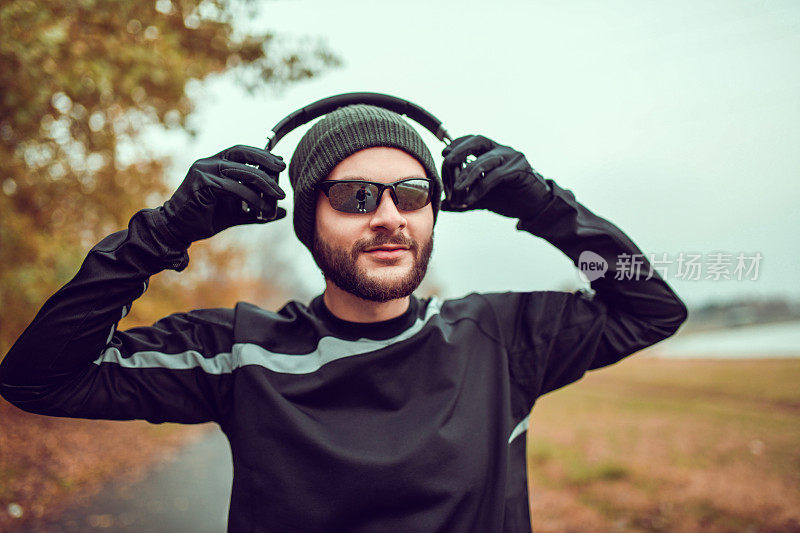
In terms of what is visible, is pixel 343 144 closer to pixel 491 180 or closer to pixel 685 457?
pixel 491 180

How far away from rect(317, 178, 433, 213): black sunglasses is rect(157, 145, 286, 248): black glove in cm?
21

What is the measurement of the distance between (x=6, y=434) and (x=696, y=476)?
8901 mm

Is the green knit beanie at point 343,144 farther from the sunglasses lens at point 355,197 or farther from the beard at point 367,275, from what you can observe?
the beard at point 367,275

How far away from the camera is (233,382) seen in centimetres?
210

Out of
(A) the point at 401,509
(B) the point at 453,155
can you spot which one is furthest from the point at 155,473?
(B) the point at 453,155

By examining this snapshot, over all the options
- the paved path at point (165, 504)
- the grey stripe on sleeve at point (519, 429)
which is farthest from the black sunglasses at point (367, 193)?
the paved path at point (165, 504)

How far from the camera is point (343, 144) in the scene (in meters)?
2.15

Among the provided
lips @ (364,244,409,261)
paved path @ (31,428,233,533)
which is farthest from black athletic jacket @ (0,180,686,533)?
paved path @ (31,428,233,533)

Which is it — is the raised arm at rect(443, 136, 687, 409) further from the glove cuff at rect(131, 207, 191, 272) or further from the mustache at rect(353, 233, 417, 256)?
the glove cuff at rect(131, 207, 191, 272)

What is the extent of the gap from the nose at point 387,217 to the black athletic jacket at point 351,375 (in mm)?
430

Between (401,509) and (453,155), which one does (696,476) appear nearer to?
(401,509)

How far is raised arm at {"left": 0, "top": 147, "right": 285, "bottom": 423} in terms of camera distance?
5.92ft

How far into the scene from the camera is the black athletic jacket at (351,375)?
186 cm

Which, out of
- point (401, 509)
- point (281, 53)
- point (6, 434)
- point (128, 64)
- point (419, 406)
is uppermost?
point (281, 53)
